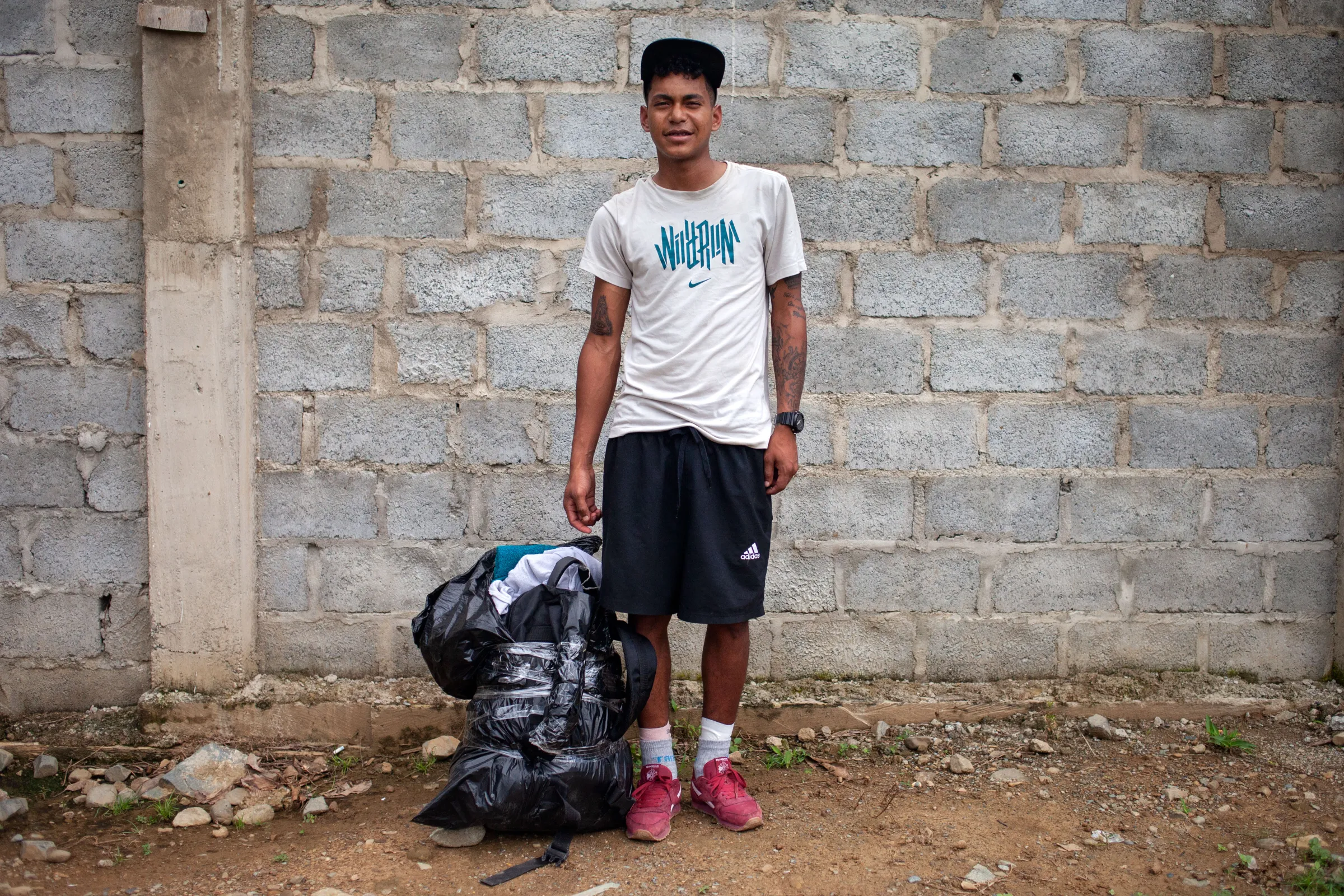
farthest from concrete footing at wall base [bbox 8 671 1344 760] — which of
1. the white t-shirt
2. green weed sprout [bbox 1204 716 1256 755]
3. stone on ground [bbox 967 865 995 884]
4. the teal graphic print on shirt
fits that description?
the teal graphic print on shirt

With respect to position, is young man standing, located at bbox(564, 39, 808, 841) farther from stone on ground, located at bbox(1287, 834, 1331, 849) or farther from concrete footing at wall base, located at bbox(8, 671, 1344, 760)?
stone on ground, located at bbox(1287, 834, 1331, 849)

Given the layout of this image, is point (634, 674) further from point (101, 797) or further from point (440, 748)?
point (101, 797)

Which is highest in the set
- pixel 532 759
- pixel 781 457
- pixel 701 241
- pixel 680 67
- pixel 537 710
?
pixel 680 67

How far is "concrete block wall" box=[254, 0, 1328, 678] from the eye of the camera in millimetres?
3533

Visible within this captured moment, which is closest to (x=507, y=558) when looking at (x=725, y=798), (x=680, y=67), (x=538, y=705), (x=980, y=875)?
(x=538, y=705)

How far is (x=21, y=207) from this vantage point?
3.59 m

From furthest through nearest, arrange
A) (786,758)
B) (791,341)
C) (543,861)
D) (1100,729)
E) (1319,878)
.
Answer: (1100,729)
(786,758)
(791,341)
(543,861)
(1319,878)

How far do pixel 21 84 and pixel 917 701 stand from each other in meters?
3.72

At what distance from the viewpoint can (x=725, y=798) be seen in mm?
2957

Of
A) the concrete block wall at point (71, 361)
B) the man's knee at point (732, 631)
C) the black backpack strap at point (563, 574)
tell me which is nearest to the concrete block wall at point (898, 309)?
the concrete block wall at point (71, 361)

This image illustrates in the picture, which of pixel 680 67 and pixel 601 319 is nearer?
pixel 680 67

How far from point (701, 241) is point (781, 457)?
2.02 ft

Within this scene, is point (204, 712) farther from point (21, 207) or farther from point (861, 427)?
point (861, 427)

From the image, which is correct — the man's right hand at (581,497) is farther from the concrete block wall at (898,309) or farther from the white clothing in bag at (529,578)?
the concrete block wall at (898,309)
